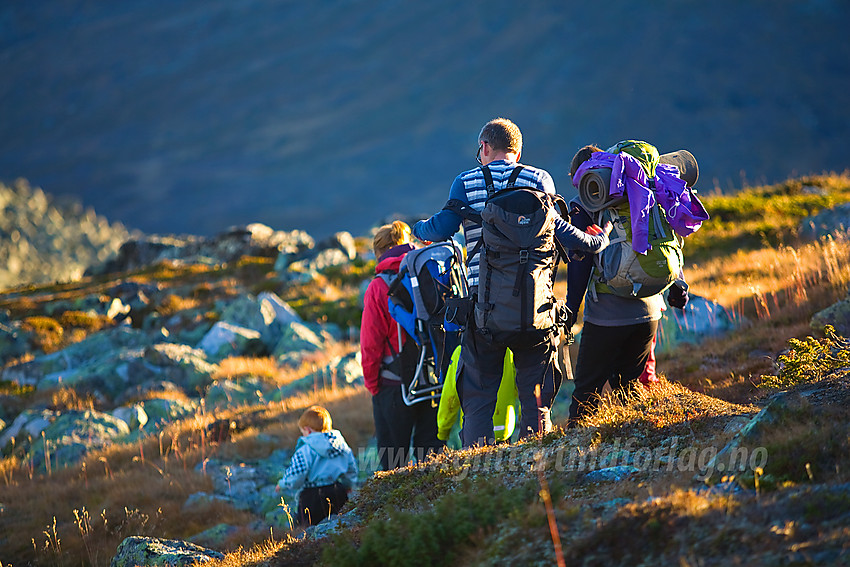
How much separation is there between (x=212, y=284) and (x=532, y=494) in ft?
66.8

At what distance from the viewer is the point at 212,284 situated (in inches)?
891

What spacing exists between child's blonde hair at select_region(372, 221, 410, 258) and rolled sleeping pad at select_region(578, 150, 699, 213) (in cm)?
175

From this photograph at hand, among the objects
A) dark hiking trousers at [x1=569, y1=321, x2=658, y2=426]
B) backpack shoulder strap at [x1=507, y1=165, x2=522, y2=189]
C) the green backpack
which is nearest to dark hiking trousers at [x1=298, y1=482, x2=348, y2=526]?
dark hiking trousers at [x1=569, y1=321, x2=658, y2=426]

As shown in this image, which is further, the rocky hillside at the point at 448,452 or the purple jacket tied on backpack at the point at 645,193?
the purple jacket tied on backpack at the point at 645,193

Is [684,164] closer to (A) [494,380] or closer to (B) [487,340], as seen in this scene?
(B) [487,340]

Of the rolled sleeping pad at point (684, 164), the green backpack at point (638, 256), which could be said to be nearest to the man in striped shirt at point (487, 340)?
the green backpack at point (638, 256)

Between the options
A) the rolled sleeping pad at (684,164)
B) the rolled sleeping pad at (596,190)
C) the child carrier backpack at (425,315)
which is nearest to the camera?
the rolled sleeping pad at (596,190)

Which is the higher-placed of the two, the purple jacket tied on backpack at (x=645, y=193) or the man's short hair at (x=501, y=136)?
the man's short hair at (x=501, y=136)

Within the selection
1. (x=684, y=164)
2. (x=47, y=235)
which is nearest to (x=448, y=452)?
(x=684, y=164)

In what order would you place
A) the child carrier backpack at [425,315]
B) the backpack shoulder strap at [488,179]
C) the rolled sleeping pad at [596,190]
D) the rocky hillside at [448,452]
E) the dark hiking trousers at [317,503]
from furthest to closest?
1. the dark hiking trousers at [317,503]
2. the child carrier backpack at [425,315]
3. the backpack shoulder strap at [488,179]
4. the rolled sleeping pad at [596,190]
5. the rocky hillside at [448,452]

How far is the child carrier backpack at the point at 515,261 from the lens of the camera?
4.64 meters

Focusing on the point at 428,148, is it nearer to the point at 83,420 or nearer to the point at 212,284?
the point at 212,284

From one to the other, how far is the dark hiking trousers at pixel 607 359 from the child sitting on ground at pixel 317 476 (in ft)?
6.79

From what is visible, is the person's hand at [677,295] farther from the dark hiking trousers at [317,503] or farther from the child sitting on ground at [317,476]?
the dark hiking trousers at [317,503]
